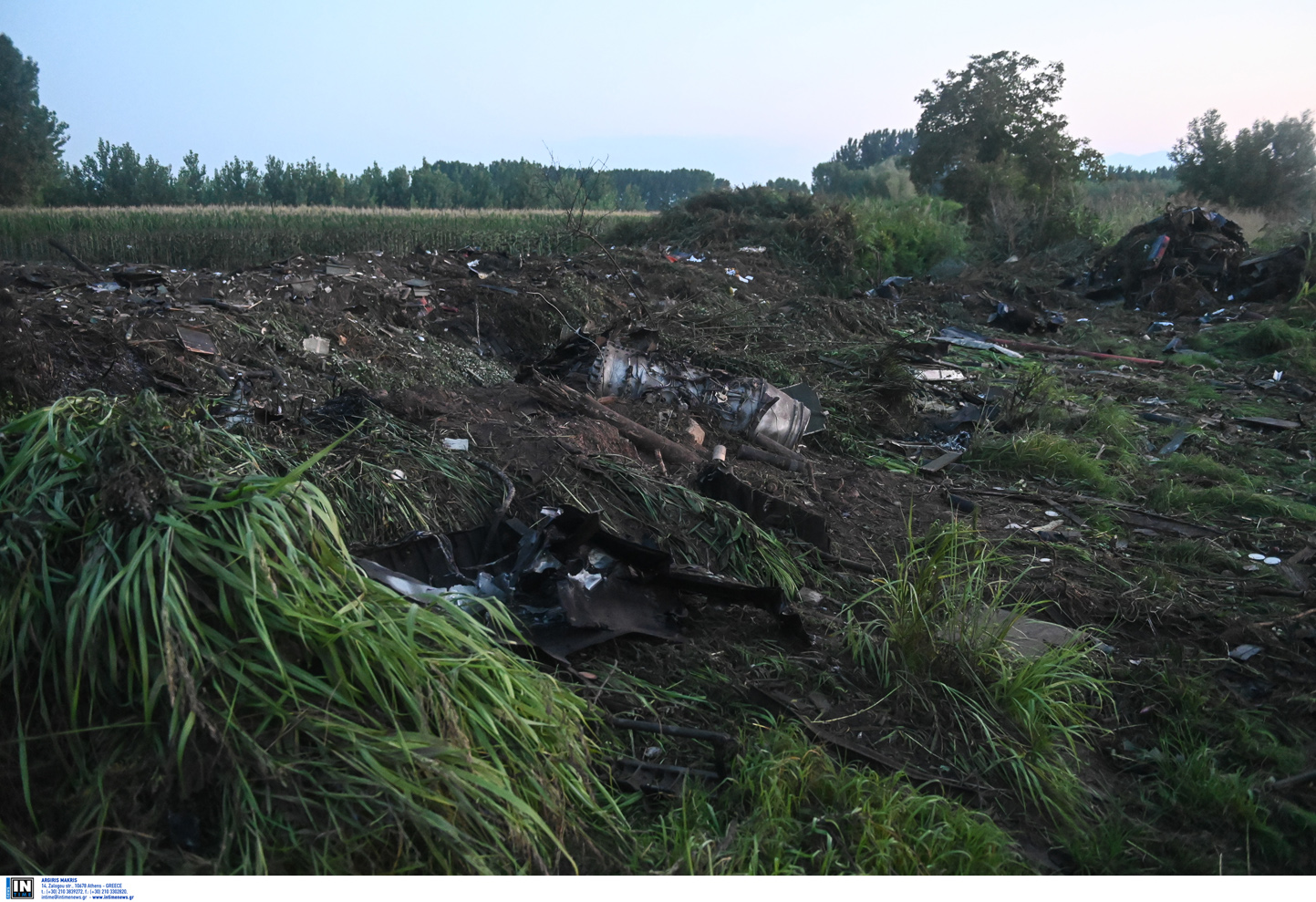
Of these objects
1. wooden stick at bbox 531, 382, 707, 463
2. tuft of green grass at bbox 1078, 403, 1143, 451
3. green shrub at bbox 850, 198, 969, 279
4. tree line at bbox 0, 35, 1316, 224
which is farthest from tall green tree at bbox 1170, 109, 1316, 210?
wooden stick at bbox 531, 382, 707, 463

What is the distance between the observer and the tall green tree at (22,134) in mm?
29391

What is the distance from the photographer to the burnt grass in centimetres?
252

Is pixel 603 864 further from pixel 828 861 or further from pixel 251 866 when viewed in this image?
pixel 251 866

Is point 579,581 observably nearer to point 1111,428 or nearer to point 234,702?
point 234,702

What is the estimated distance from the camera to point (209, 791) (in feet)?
5.79

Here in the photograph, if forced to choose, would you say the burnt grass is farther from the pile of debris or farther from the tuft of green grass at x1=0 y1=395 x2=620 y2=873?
the pile of debris

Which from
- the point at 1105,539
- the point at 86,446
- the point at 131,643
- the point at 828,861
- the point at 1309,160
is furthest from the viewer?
the point at 1309,160

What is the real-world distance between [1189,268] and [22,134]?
39.1 m

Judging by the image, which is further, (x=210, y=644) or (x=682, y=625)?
(x=682, y=625)

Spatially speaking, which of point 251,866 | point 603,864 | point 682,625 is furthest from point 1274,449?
point 251,866

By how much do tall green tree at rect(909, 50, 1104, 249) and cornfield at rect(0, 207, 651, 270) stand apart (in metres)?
10.7

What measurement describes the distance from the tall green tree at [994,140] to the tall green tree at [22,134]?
32.3 metres

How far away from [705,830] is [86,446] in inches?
76.4

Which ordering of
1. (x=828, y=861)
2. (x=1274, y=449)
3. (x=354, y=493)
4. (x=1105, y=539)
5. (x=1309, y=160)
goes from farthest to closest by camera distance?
(x=1309, y=160) < (x=1274, y=449) < (x=1105, y=539) < (x=354, y=493) < (x=828, y=861)
